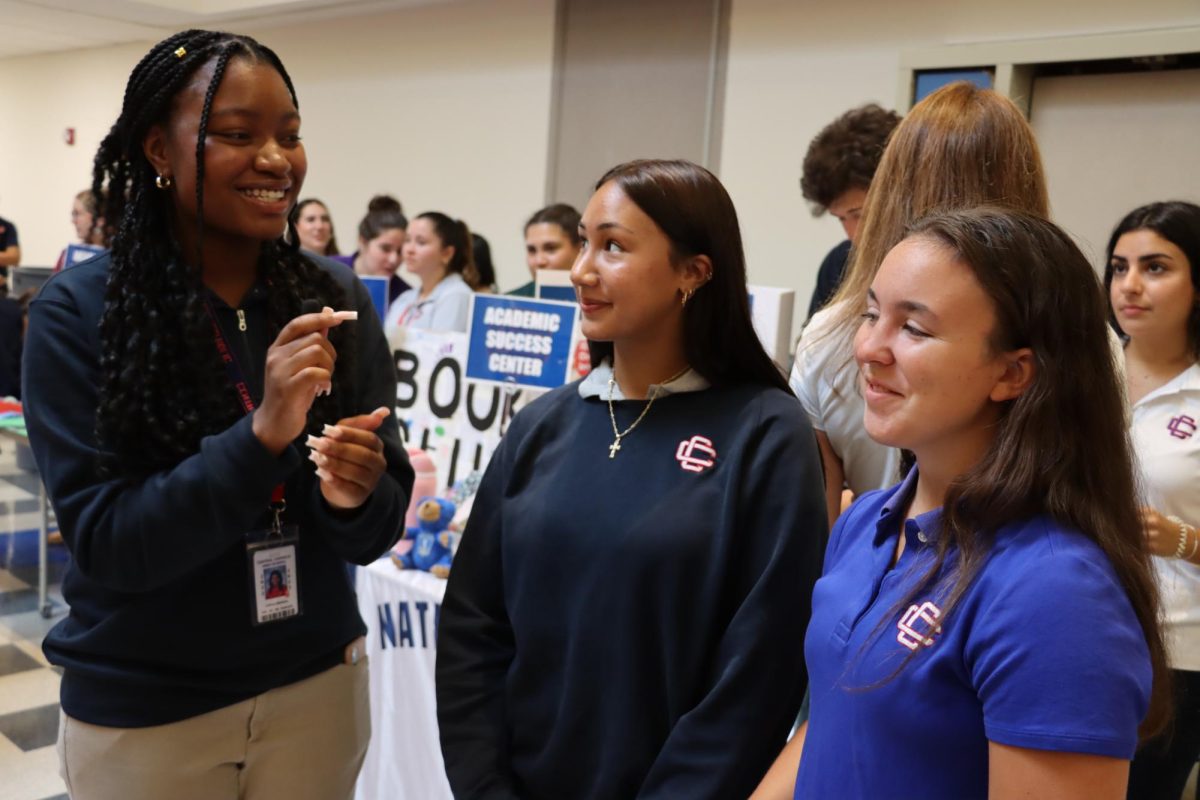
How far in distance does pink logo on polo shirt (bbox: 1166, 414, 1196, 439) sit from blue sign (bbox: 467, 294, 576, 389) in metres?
1.47

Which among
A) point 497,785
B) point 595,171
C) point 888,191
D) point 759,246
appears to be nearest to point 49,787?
point 497,785

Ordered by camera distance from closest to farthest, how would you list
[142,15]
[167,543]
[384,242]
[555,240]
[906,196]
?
[167,543] → [906,196] → [555,240] → [384,242] → [142,15]

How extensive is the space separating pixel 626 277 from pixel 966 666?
0.70 m

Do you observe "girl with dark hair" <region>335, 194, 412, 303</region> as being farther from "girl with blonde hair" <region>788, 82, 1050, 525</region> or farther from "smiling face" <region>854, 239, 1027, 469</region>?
"smiling face" <region>854, 239, 1027, 469</region>

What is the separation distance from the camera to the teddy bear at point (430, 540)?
2668mm

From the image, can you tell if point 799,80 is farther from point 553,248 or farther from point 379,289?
point 379,289

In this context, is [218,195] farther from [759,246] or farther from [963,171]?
[759,246]

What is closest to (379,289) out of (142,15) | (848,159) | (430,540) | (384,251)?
(430,540)

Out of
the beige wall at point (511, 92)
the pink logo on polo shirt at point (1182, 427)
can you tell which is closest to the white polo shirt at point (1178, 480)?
the pink logo on polo shirt at point (1182, 427)

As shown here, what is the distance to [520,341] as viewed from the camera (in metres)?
2.91

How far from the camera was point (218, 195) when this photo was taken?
51.0 inches

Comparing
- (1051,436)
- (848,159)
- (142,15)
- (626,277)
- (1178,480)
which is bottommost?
(1178,480)

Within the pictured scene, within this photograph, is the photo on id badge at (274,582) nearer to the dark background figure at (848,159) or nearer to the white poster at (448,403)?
the dark background figure at (848,159)

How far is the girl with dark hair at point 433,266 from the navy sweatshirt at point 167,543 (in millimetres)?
3039
